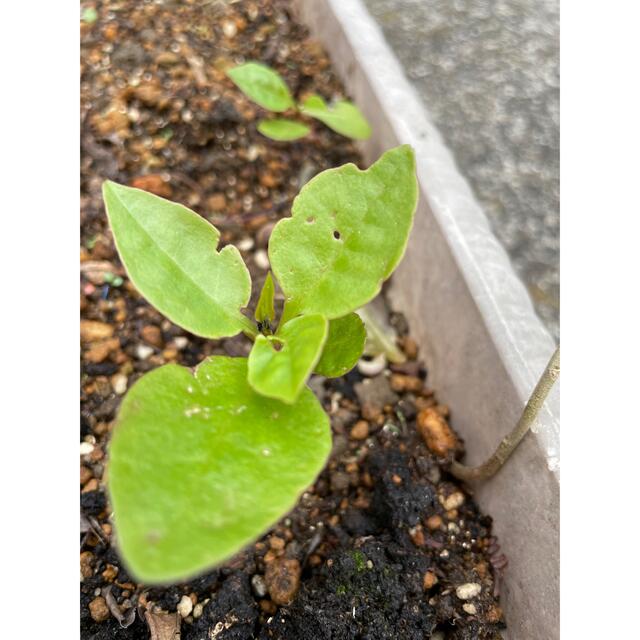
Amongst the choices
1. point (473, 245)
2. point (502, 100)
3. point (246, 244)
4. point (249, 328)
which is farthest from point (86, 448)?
point (502, 100)

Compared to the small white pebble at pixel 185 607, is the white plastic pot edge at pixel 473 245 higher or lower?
higher

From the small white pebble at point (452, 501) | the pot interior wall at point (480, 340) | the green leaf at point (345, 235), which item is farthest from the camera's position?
the small white pebble at point (452, 501)

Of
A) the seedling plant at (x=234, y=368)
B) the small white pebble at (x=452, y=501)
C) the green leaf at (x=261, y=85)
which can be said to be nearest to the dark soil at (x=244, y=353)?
the small white pebble at (x=452, y=501)

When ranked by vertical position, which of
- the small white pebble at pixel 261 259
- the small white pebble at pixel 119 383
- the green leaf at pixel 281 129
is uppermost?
the green leaf at pixel 281 129

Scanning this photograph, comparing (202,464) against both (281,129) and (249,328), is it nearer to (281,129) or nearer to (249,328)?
(249,328)

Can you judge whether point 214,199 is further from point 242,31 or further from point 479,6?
point 479,6

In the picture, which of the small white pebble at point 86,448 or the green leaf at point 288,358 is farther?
the small white pebble at point 86,448

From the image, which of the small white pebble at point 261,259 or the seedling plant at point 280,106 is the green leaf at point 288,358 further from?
the seedling plant at point 280,106
